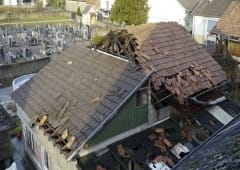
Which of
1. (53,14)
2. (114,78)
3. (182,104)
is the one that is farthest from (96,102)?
(53,14)

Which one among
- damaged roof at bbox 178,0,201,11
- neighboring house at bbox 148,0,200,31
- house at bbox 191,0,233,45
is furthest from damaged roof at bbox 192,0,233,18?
neighboring house at bbox 148,0,200,31

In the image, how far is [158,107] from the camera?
1124 cm

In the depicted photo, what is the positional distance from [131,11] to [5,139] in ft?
77.4

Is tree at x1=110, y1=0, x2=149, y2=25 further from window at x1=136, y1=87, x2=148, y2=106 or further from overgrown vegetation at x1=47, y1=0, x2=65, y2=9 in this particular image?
overgrown vegetation at x1=47, y1=0, x2=65, y2=9

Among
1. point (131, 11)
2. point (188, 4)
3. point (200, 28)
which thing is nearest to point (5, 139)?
point (131, 11)

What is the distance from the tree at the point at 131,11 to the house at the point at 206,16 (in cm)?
522

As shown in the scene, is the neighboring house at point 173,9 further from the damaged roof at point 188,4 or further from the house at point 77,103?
the house at point 77,103

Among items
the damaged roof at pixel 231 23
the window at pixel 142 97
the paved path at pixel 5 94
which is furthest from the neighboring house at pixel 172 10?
the window at pixel 142 97

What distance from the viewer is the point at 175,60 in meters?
12.1

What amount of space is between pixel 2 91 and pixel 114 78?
577 inches

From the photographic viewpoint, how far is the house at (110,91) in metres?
9.73

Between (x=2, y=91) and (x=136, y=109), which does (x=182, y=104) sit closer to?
(x=136, y=109)

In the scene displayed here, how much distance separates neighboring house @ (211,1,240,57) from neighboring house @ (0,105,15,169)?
13.6m

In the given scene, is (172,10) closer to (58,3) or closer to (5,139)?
(5,139)
